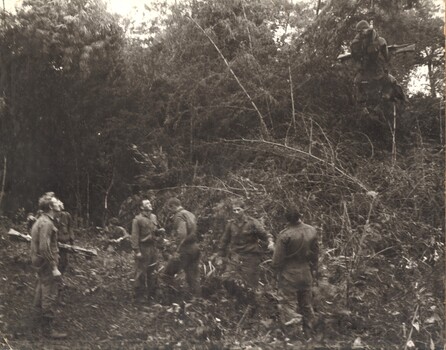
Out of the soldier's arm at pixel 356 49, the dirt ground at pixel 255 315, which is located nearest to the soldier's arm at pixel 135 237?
the dirt ground at pixel 255 315

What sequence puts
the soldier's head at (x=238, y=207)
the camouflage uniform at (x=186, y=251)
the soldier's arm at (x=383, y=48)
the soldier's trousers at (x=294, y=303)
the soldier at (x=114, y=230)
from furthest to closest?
1. the soldier at (x=114, y=230)
2. the soldier's arm at (x=383, y=48)
3. the camouflage uniform at (x=186, y=251)
4. the soldier's head at (x=238, y=207)
5. the soldier's trousers at (x=294, y=303)

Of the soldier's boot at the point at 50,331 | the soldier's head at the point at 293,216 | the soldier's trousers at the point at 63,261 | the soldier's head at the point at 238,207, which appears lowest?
the soldier's boot at the point at 50,331

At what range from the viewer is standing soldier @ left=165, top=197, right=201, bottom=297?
7.69 metres

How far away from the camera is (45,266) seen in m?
6.66

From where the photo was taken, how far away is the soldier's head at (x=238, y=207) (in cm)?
748

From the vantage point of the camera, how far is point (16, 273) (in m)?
8.31

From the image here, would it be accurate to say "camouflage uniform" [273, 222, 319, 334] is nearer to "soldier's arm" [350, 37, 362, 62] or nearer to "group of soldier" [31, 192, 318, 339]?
"group of soldier" [31, 192, 318, 339]

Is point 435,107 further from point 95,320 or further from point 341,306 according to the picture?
point 95,320

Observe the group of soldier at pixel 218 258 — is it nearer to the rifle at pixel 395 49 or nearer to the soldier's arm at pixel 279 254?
the soldier's arm at pixel 279 254

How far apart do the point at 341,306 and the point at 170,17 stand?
9.32 m

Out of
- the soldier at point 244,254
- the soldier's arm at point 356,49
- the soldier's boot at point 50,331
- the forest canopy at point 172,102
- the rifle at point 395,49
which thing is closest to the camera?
the soldier's boot at point 50,331

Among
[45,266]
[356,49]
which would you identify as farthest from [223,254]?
[356,49]

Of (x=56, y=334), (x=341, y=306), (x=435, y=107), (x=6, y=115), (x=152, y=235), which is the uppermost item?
(x=435, y=107)

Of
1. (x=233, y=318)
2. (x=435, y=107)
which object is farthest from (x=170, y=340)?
(x=435, y=107)
